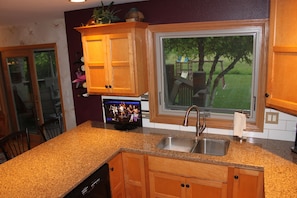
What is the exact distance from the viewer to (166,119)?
9.06 feet

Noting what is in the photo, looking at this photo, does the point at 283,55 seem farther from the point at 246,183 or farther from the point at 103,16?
the point at 103,16

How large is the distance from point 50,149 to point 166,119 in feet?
4.07

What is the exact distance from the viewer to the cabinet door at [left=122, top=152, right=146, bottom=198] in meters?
2.33

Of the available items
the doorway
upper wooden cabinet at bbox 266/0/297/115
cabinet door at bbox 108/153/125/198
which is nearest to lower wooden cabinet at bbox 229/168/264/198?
upper wooden cabinet at bbox 266/0/297/115

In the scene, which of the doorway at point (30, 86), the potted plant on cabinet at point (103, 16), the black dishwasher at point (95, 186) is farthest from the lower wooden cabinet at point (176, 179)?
the doorway at point (30, 86)

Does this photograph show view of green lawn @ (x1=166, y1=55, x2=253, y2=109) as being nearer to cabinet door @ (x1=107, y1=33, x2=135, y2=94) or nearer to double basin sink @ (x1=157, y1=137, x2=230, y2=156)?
double basin sink @ (x1=157, y1=137, x2=230, y2=156)

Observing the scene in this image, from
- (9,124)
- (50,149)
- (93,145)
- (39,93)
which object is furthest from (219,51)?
(9,124)

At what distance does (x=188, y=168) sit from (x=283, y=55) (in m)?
1.17

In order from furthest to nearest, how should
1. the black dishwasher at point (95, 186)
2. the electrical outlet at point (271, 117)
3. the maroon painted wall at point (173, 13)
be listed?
the electrical outlet at point (271, 117) < the maroon painted wall at point (173, 13) < the black dishwasher at point (95, 186)

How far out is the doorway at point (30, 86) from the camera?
4.27 metres

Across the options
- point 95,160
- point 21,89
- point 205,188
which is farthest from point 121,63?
point 21,89

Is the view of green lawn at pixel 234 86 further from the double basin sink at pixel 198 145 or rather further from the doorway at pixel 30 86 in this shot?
the doorway at pixel 30 86

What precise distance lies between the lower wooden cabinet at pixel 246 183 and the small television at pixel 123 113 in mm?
1250

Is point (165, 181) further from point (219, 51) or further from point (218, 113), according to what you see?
point (219, 51)
